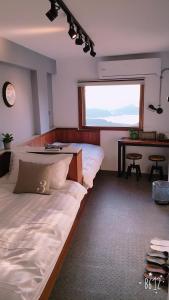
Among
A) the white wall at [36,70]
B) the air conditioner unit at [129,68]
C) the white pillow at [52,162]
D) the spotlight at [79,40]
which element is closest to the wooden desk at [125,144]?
the air conditioner unit at [129,68]

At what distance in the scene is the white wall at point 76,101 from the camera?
14.4ft

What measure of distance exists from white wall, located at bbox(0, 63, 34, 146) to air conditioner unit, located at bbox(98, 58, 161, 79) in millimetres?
1376

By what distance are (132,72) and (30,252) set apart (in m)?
3.61

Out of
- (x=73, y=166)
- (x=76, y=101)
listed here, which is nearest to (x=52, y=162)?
(x=73, y=166)

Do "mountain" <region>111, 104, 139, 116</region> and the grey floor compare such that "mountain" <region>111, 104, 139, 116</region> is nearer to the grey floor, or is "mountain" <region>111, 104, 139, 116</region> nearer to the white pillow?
the grey floor

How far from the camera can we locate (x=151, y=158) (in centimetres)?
434

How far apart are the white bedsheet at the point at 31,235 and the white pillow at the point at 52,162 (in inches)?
4.3

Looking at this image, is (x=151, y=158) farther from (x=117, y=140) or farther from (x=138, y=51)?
(x=138, y=51)

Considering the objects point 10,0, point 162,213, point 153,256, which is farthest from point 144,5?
point 162,213

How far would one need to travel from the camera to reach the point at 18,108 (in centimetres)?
382

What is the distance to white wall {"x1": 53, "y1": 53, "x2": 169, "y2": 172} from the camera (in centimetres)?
439

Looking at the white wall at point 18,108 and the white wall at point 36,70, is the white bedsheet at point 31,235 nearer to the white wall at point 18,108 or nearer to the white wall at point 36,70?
the white wall at point 18,108

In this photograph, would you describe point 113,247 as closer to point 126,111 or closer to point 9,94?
point 9,94

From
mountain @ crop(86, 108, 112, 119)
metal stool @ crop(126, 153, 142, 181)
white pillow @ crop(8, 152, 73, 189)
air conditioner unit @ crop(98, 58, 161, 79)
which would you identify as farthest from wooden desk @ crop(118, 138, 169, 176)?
white pillow @ crop(8, 152, 73, 189)
